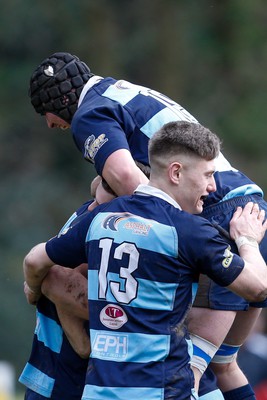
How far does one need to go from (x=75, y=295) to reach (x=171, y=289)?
0.77 m

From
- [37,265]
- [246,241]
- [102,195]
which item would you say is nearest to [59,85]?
[102,195]

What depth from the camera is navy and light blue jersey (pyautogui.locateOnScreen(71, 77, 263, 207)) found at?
5.00 meters

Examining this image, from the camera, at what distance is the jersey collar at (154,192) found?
4629 millimetres

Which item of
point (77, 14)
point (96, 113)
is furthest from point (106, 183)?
point (77, 14)

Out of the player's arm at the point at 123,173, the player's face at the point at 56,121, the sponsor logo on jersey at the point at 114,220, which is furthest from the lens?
the player's face at the point at 56,121

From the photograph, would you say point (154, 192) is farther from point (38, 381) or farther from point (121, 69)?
point (121, 69)

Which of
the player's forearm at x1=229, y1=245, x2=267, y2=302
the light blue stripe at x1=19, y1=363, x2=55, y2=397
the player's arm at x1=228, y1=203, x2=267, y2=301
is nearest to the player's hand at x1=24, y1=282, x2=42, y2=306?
the light blue stripe at x1=19, y1=363, x2=55, y2=397

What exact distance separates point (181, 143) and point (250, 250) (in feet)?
1.77

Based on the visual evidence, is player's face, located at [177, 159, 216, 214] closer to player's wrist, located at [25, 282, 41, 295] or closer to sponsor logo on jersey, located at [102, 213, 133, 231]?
sponsor logo on jersey, located at [102, 213, 133, 231]

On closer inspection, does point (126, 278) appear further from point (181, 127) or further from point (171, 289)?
point (181, 127)

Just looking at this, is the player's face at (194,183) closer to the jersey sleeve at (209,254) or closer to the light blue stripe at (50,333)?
the jersey sleeve at (209,254)

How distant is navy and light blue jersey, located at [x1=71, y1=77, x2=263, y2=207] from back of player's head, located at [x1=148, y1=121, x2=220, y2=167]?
0.95 feet

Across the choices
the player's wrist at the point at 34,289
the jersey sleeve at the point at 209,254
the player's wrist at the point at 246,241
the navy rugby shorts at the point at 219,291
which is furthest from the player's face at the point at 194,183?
the player's wrist at the point at 34,289

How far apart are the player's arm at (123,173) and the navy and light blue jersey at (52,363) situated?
0.39 meters
